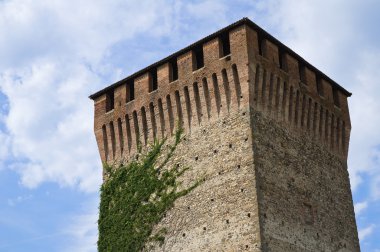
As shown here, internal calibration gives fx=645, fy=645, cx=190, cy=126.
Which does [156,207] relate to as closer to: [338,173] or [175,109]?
[175,109]

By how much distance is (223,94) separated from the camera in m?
19.5

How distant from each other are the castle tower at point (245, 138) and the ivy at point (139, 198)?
0.38 metres

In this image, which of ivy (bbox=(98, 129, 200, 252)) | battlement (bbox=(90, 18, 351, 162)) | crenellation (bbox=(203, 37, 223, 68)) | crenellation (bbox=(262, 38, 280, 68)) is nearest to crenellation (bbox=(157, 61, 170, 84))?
battlement (bbox=(90, 18, 351, 162))

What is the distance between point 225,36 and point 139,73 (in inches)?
145

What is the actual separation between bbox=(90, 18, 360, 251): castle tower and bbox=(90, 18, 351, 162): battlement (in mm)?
35

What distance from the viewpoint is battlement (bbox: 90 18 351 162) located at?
19.5 meters

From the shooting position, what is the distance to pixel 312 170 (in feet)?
67.7

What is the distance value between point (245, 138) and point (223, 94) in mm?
1758

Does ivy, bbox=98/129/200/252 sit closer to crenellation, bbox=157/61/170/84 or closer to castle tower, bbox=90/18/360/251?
castle tower, bbox=90/18/360/251

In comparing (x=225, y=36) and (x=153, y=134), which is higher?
(x=225, y=36)

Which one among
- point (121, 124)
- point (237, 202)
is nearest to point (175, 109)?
point (121, 124)

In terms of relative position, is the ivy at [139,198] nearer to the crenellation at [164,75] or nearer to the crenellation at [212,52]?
the crenellation at [164,75]

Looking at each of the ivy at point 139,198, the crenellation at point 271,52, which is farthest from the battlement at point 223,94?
the ivy at point 139,198


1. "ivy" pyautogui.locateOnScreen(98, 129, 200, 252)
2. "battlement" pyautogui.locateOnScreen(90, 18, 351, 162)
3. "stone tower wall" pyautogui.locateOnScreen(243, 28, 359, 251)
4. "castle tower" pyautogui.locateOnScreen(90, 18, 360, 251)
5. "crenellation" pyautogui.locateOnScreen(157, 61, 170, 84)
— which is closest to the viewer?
"castle tower" pyautogui.locateOnScreen(90, 18, 360, 251)
